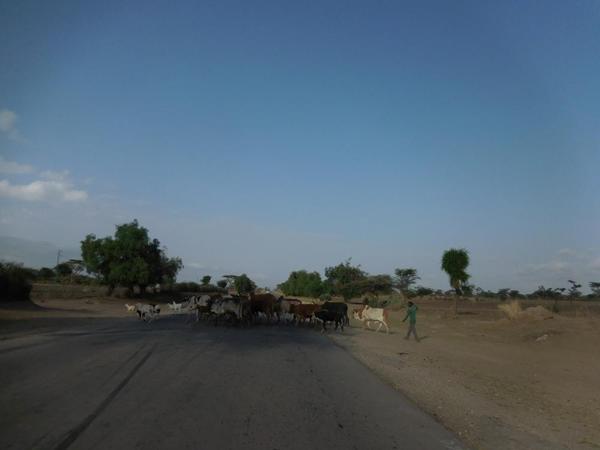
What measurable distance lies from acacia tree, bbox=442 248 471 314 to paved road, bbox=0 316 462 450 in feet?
110

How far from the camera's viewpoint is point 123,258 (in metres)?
61.2

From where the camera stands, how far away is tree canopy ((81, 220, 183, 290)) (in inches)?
2355

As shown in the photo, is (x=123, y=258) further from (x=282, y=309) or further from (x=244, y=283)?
(x=244, y=283)

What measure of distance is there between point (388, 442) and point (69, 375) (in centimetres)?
652

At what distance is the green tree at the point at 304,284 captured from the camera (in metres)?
79.0

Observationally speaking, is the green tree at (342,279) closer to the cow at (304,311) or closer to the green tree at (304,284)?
the green tree at (304,284)

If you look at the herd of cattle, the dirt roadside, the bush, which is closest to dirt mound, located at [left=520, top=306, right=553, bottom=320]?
the dirt roadside

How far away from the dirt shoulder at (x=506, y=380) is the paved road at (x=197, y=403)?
3.09 ft

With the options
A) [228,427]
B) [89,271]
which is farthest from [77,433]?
[89,271]

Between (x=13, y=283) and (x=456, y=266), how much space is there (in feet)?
114

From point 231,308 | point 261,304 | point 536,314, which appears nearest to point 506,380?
point 231,308

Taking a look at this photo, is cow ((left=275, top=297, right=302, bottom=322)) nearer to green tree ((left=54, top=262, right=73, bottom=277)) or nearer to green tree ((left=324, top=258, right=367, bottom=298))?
green tree ((left=324, top=258, right=367, bottom=298))

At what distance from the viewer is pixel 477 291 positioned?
105 m

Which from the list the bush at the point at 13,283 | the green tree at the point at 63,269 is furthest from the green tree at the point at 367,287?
the green tree at the point at 63,269
